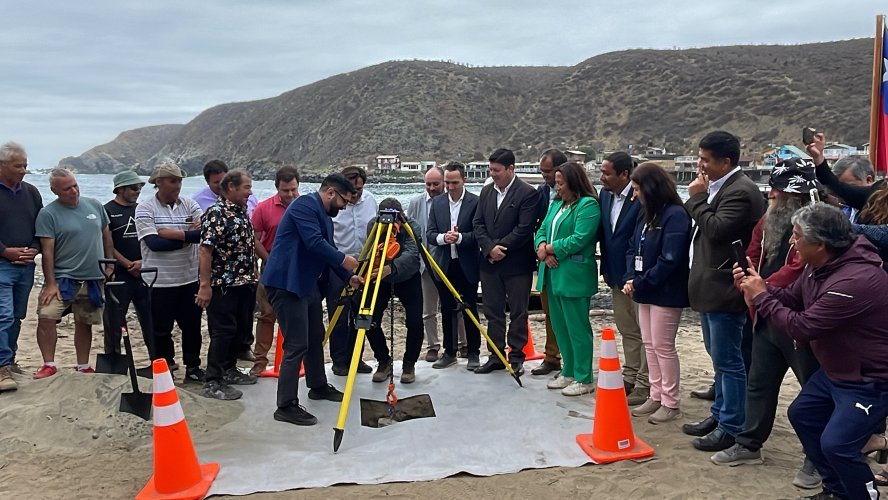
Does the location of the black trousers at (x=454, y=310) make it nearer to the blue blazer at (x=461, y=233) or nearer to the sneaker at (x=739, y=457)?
the blue blazer at (x=461, y=233)

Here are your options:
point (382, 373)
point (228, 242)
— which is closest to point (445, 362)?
point (382, 373)

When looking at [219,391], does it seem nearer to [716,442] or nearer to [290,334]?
[290,334]

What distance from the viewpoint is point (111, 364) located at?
5.43 m

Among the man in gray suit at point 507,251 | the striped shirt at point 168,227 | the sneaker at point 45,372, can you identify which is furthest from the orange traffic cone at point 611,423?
the sneaker at point 45,372

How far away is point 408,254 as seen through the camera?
17.7 feet

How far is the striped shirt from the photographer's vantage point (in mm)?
5449

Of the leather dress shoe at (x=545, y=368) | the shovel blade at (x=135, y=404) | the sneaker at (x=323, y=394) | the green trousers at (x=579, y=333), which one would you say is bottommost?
the leather dress shoe at (x=545, y=368)

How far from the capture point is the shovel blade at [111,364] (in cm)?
543

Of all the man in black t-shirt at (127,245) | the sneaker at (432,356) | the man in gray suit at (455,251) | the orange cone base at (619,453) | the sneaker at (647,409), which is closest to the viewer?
the orange cone base at (619,453)

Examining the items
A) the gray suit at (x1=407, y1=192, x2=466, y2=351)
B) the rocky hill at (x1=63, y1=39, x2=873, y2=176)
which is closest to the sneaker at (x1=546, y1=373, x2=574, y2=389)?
the gray suit at (x1=407, y1=192, x2=466, y2=351)

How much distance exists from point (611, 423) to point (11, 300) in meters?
4.88

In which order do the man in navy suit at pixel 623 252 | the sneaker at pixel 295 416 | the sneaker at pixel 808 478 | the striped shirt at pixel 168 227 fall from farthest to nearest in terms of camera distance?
1. the striped shirt at pixel 168 227
2. the man in navy suit at pixel 623 252
3. the sneaker at pixel 295 416
4. the sneaker at pixel 808 478

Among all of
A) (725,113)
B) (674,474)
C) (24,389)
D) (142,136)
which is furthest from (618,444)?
(142,136)

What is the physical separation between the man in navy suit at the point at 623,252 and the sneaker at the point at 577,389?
302 millimetres
